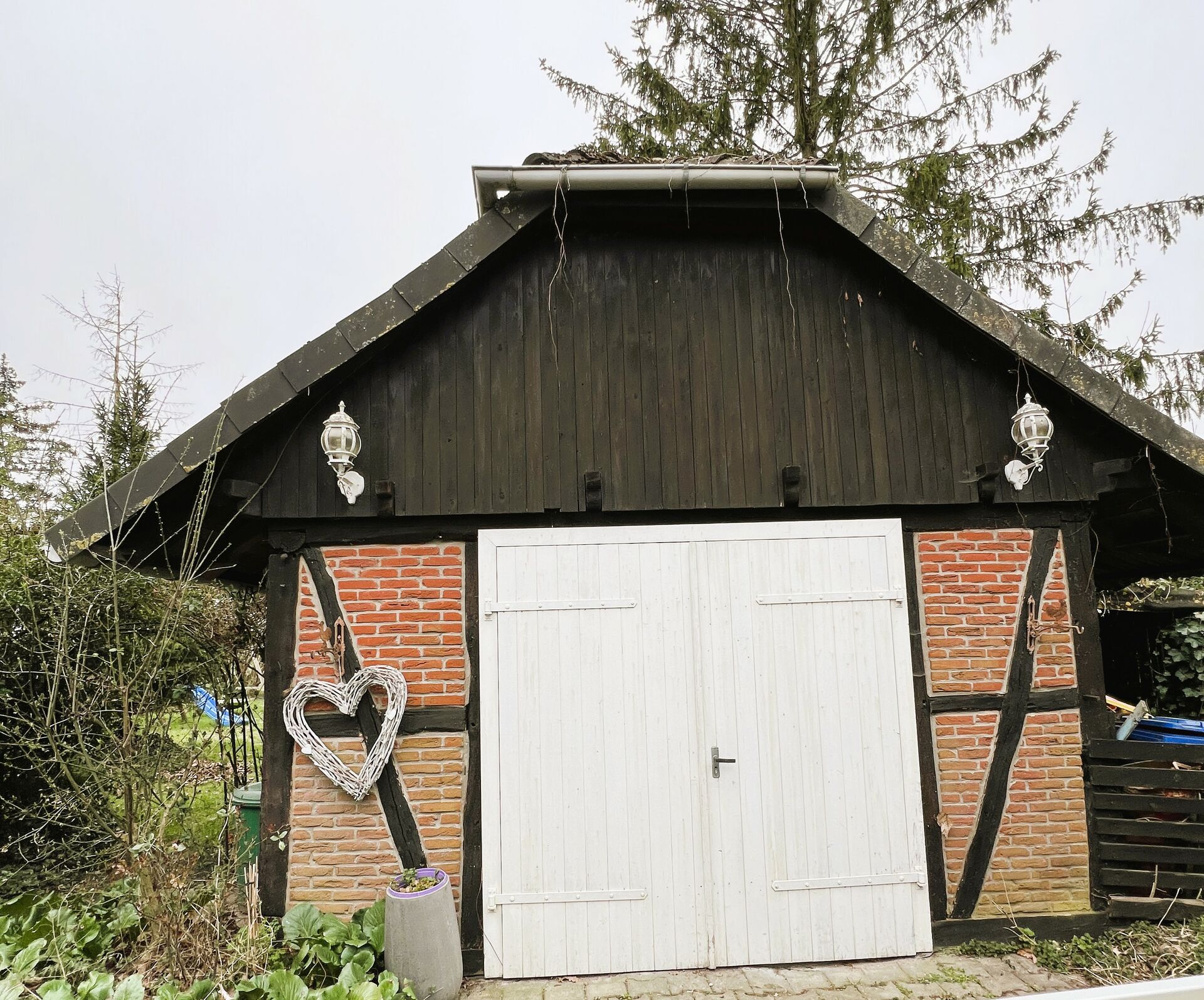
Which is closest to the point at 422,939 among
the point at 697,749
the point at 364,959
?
the point at 364,959

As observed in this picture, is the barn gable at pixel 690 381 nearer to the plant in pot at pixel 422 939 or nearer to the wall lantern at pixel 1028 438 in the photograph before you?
the wall lantern at pixel 1028 438

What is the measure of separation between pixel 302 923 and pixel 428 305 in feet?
11.1

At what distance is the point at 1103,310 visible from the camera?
8.25 meters

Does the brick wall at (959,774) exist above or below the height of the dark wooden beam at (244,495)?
below

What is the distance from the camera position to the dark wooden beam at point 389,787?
410 cm

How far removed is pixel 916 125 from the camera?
8.19 meters

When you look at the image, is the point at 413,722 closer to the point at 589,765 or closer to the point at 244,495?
the point at 589,765

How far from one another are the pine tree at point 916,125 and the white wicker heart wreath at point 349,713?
659 cm

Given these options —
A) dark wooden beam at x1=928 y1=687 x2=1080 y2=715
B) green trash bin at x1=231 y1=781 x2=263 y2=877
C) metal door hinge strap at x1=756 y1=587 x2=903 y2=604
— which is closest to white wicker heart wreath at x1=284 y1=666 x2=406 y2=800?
green trash bin at x1=231 y1=781 x2=263 y2=877

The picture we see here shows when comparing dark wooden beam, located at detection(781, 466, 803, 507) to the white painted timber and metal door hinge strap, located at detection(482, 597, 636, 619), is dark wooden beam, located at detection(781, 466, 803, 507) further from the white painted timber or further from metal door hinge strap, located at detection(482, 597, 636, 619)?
metal door hinge strap, located at detection(482, 597, 636, 619)

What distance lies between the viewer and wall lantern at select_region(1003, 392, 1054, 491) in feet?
13.9

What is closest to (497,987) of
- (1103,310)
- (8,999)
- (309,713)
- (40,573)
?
(309,713)

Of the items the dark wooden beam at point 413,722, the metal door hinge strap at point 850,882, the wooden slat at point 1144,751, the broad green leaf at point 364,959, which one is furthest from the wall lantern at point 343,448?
the wooden slat at point 1144,751

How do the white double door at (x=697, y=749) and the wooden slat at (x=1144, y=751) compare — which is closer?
the white double door at (x=697, y=749)
